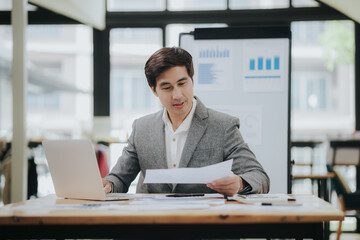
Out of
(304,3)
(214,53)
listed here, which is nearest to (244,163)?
(214,53)

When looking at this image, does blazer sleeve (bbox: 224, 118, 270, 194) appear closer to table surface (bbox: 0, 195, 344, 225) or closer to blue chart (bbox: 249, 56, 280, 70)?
table surface (bbox: 0, 195, 344, 225)

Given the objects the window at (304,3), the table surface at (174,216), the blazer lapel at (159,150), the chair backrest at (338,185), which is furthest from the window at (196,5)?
the table surface at (174,216)

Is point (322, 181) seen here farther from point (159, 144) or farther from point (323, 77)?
point (159, 144)

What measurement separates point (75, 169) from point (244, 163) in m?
0.77

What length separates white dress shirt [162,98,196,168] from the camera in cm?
228

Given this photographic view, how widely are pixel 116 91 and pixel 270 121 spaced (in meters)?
3.34

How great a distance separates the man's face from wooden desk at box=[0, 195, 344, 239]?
0.86 meters

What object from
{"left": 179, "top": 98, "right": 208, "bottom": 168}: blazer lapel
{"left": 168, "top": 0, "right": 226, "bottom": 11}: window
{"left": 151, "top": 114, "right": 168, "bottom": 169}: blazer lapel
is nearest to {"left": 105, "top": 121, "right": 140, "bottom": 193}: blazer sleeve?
{"left": 151, "top": 114, "right": 168, "bottom": 169}: blazer lapel

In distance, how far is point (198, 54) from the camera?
10.00 feet

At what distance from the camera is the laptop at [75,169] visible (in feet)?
5.59

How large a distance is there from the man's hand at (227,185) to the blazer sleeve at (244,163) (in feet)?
0.54

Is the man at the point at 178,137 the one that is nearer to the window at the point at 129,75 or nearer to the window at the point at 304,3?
the window at the point at 129,75

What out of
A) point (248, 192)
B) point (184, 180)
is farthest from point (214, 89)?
point (184, 180)

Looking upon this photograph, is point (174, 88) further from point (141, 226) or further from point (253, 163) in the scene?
point (141, 226)
